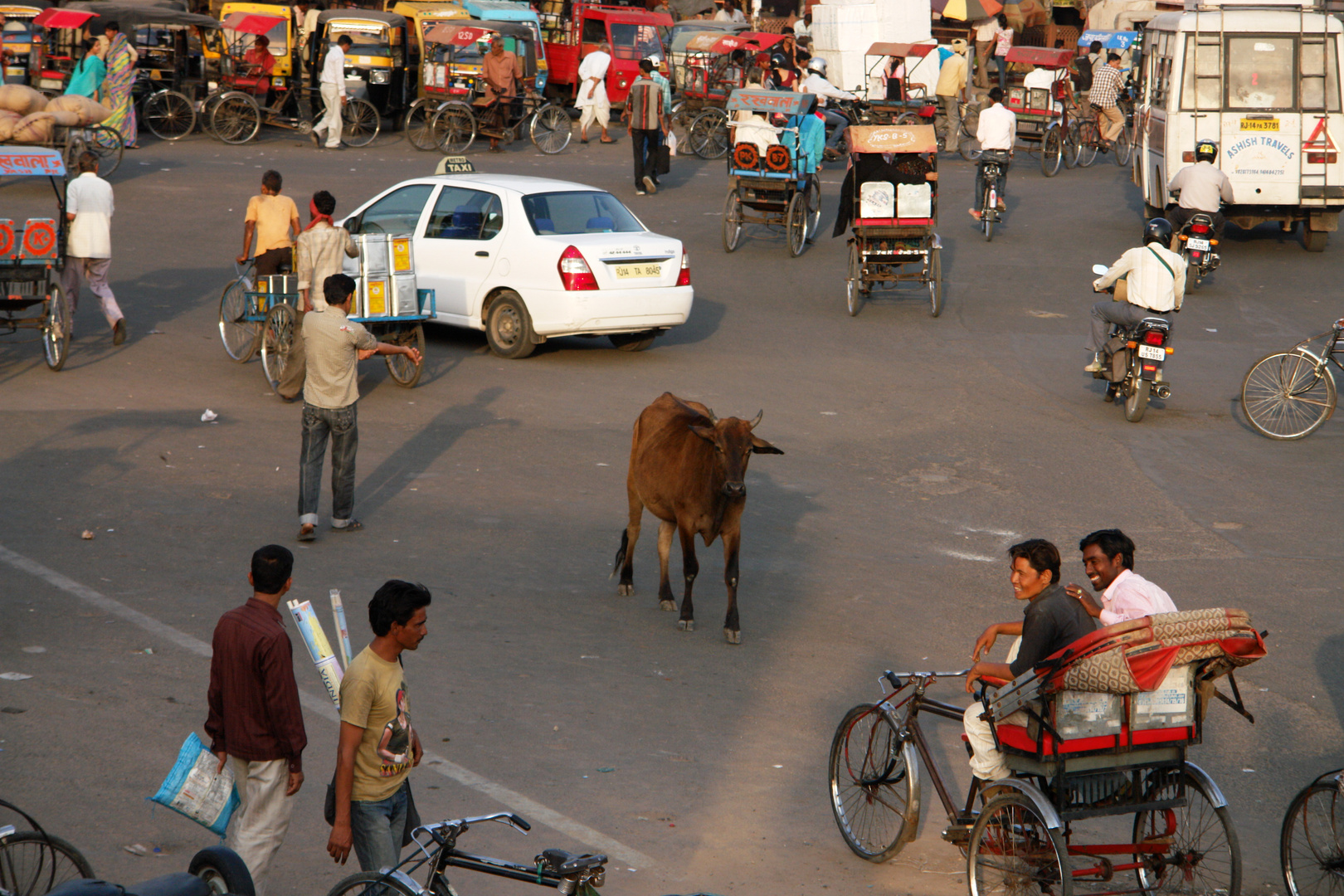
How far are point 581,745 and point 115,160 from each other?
21046 mm

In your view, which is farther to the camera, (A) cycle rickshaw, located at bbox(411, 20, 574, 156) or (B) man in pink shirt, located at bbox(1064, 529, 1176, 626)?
(A) cycle rickshaw, located at bbox(411, 20, 574, 156)

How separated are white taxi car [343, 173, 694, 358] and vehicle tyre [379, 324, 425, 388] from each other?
1.21 m

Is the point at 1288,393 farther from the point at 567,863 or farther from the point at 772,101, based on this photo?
the point at 567,863

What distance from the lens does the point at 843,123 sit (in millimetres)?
28781

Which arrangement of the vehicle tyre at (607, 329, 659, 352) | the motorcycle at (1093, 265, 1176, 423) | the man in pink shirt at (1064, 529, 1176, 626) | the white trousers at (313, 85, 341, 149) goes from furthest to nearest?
the white trousers at (313, 85, 341, 149), the vehicle tyre at (607, 329, 659, 352), the motorcycle at (1093, 265, 1176, 423), the man in pink shirt at (1064, 529, 1176, 626)

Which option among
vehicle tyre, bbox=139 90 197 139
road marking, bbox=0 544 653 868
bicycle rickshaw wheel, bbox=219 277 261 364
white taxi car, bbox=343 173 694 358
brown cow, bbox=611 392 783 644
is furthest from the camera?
vehicle tyre, bbox=139 90 197 139

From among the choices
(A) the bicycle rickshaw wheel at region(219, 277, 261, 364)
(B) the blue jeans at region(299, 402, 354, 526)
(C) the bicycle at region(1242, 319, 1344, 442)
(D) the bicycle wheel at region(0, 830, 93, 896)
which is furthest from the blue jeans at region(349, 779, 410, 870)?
(C) the bicycle at region(1242, 319, 1344, 442)

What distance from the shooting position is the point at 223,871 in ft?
14.4

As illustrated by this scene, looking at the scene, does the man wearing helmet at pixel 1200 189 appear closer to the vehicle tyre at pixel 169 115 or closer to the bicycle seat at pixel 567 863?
the bicycle seat at pixel 567 863

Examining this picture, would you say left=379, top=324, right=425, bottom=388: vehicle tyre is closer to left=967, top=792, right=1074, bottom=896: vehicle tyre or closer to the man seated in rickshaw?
the man seated in rickshaw

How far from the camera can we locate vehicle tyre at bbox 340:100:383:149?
29.3 meters

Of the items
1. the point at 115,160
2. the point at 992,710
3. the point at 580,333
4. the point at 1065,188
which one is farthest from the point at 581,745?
the point at 1065,188

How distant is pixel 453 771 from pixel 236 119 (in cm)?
2437

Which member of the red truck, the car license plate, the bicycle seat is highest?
the red truck
